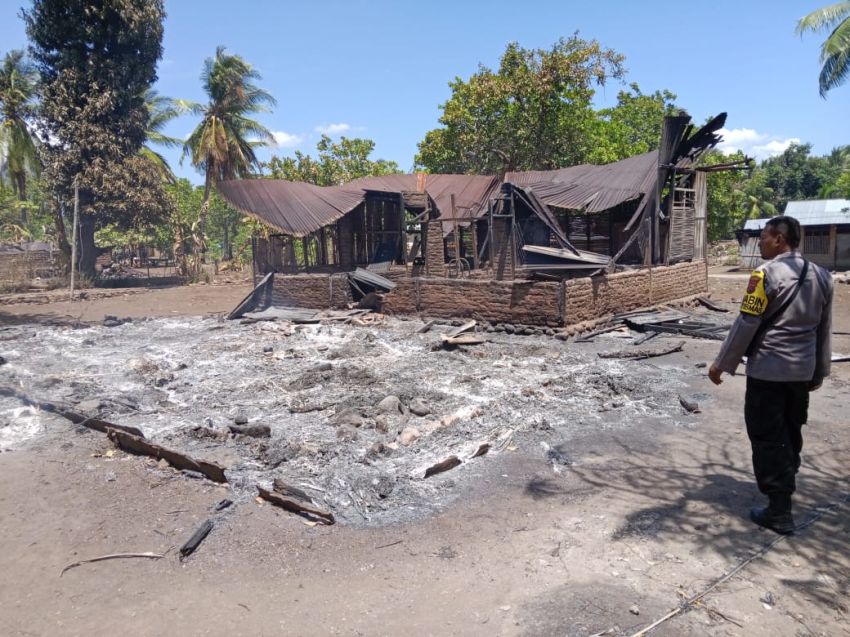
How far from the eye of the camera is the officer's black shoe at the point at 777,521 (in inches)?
143

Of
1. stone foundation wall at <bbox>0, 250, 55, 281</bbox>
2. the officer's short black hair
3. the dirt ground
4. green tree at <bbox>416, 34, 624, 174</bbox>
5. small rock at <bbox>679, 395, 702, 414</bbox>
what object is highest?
green tree at <bbox>416, 34, 624, 174</bbox>

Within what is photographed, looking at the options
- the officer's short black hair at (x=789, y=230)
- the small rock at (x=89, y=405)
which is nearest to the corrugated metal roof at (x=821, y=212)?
the officer's short black hair at (x=789, y=230)

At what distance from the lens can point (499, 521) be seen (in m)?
4.12

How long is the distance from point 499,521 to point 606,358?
233 inches

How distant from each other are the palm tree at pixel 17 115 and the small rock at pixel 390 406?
2588 centimetres

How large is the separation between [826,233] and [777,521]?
2797 cm

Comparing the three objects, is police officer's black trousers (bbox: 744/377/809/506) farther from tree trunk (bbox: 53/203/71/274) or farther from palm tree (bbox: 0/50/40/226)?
palm tree (bbox: 0/50/40/226)

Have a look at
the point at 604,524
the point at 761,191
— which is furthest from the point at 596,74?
the point at 761,191

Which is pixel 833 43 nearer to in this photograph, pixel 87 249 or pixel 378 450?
pixel 378 450

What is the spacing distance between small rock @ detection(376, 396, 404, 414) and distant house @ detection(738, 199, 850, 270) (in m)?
24.5

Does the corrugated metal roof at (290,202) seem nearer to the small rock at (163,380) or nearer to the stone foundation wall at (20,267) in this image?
the small rock at (163,380)

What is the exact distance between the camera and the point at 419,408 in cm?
678

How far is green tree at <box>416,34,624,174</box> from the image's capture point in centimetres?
2144

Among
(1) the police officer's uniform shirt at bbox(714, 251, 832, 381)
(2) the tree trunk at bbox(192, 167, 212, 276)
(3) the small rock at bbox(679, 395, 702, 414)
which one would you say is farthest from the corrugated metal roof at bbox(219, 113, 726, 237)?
(1) the police officer's uniform shirt at bbox(714, 251, 832, 381)
